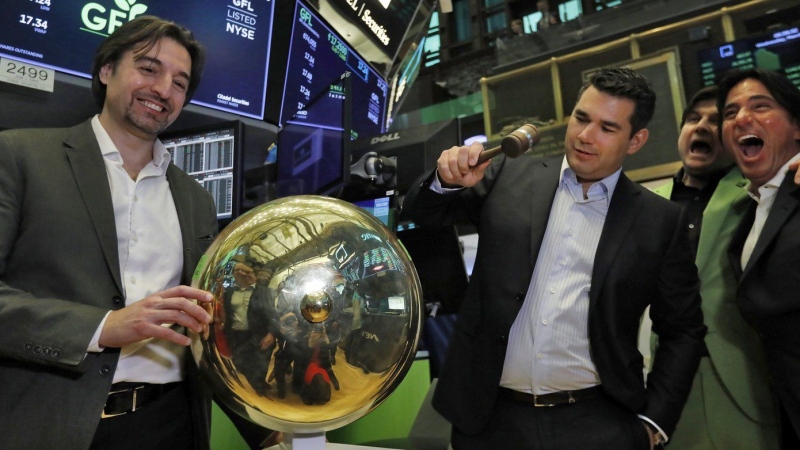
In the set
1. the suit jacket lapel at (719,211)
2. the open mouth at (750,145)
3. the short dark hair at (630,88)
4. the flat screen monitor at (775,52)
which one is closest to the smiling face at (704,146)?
the suit jacket lapel at (719,211)

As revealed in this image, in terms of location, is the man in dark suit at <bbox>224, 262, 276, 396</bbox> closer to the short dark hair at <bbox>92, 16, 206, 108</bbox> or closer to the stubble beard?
the stubble beard

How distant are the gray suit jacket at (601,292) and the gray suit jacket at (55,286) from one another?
631mm

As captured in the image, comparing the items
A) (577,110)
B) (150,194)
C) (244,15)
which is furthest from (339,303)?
(244,15)

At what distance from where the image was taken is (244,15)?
2945 millimetres

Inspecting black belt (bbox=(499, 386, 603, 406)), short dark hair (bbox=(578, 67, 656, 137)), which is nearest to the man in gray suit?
black belt (bbox=(499, 386, 603, 406))

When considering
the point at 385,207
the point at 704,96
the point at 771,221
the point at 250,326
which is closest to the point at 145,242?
the point at 250,326

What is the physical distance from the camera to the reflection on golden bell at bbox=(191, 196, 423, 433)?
684 millimetres

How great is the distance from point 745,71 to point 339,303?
159cm

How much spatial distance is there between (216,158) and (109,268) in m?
1.48

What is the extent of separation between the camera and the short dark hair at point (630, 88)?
162 centimetres

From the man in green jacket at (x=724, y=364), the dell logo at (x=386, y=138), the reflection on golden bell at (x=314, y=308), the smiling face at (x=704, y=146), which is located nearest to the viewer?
the reflection on golden bell at (x=314, y=308)

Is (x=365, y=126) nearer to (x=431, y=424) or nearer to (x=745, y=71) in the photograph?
(x=431, y=424)

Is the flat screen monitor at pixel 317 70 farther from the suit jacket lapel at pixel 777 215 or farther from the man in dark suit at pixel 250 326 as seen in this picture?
the man in dark suit at pixel 250 326

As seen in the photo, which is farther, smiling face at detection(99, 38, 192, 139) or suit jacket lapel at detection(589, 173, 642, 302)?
suit jacket lapel at detection(589, 173, 642, 302)
